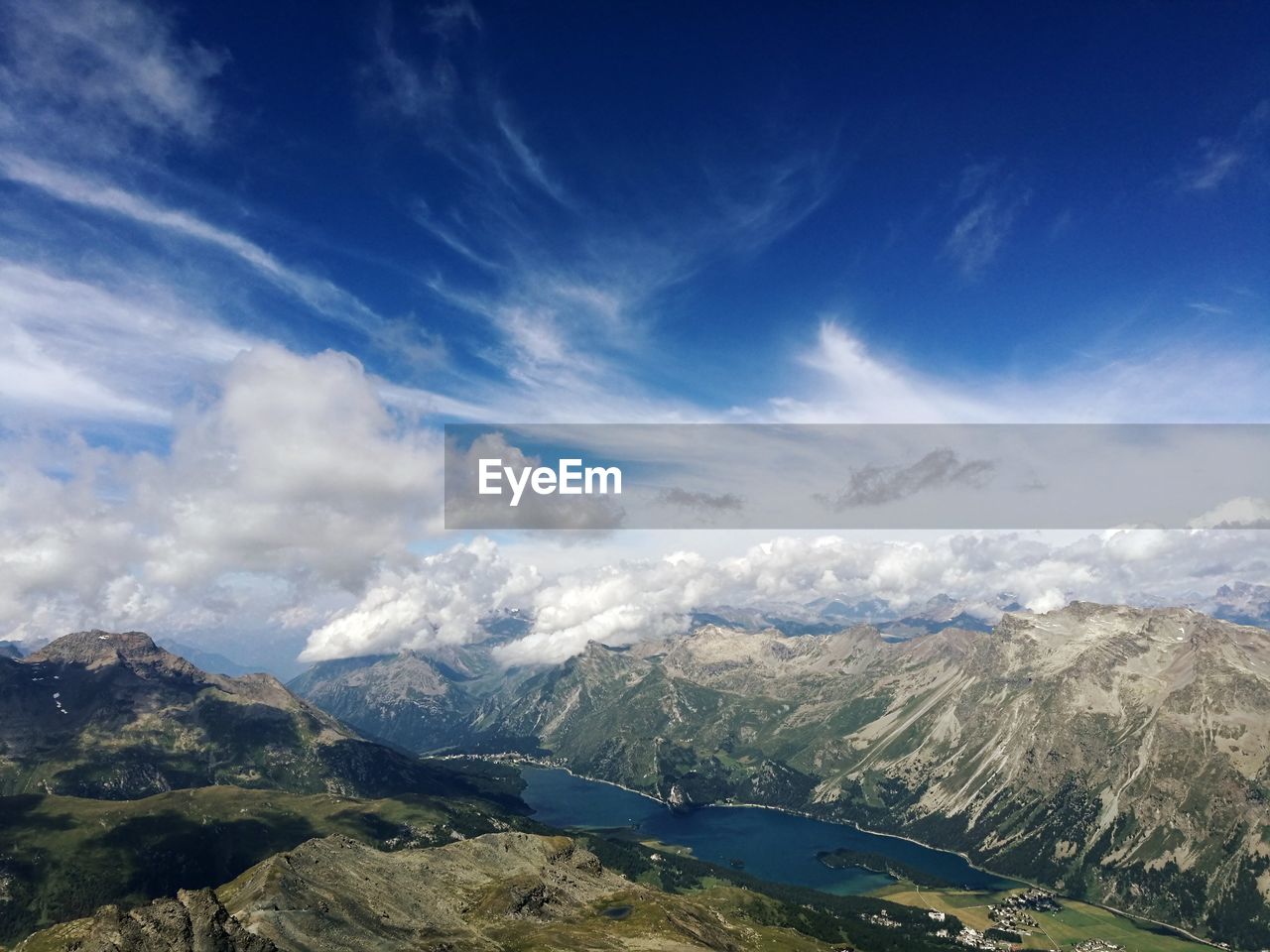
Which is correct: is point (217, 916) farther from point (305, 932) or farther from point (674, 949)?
point (674, 949)

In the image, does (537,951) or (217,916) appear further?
(537,951)

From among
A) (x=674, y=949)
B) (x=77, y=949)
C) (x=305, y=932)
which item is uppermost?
(x=77, y=949)

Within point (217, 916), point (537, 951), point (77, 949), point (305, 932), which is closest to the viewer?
point (77, 949)

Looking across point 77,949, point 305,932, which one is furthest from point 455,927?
point 77,949

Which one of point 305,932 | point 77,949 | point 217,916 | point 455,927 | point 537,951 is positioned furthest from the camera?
point 455,927

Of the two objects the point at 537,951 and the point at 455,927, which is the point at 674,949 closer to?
the point at 537,951

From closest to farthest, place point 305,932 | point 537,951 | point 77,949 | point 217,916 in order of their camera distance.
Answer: point 77,949, point 217,916, point 305,932, point 537,951

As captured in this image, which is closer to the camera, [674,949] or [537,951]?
[537,951]

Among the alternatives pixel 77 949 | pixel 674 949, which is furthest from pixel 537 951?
pixel 77 949

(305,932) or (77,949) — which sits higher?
(77,949)
